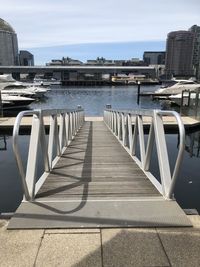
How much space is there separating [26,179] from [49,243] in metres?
1.16

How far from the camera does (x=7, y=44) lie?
150m

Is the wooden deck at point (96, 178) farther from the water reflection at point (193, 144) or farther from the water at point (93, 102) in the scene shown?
the water at point (93, 102)

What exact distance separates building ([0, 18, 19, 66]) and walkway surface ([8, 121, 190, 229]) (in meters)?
150

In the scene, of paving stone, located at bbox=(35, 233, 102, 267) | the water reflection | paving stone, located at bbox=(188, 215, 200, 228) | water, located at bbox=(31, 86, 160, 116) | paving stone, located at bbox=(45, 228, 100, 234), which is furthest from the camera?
water, located at bbox=(31, 86, 160, 116)

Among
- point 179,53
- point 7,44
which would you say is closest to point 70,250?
point 7,44

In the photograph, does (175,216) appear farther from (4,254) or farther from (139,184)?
(4,254)

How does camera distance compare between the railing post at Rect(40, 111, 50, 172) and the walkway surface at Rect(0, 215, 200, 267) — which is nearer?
the walkway surface at Rect(0, 215, 200, 267)

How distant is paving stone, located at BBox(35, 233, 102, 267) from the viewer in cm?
261

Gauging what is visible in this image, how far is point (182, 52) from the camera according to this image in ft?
566

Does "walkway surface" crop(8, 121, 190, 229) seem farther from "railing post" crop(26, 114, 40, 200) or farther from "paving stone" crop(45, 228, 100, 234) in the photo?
"railing post" crop(26, 114, 40, 200)

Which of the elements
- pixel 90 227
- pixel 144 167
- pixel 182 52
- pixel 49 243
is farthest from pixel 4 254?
pixel 182 52

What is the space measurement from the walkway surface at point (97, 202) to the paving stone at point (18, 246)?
0.11m

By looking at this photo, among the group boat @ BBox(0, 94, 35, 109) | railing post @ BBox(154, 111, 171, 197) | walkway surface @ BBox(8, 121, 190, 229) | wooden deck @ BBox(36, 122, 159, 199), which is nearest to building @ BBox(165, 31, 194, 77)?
boat @ BBox(0, 94, 35, 109)

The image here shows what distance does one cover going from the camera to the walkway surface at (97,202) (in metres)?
3.23
